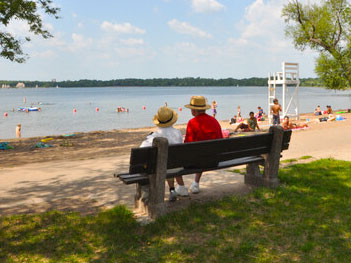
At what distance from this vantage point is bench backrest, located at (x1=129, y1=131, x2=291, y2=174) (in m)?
4.10

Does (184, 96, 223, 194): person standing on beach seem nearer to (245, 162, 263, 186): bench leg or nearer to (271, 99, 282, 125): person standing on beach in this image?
(245, 162, 263, 186): bench leg

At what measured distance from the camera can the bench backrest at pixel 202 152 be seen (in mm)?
4098

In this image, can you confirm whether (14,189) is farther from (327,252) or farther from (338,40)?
(338,40)

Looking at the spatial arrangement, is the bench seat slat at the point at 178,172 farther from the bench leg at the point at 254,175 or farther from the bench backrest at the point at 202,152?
the bench leg at the point at 254,175

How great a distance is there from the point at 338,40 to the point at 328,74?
3.70 meters

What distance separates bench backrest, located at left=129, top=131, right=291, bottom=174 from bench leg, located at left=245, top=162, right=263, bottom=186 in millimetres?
378

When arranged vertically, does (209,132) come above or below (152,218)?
above

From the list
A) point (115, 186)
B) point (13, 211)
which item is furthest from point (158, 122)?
point (13, 211)

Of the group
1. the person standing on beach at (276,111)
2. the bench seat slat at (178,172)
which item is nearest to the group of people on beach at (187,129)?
the bench seat slat at (178,172)

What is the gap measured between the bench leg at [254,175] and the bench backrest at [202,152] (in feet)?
1.24

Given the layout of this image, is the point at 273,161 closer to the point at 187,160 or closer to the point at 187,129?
the point at 187,129

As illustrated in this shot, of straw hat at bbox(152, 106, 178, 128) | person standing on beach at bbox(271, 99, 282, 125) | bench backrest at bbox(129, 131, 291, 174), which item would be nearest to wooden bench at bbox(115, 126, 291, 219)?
bench backrest at bbox(129, 131, 291, 174)

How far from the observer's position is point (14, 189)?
20.0 feet

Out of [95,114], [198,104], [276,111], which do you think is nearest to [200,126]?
[198,104]
